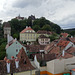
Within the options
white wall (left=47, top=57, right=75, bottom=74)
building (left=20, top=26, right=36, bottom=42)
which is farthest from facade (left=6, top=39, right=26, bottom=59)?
building (left=20, top=26, right=36, bottom=42)

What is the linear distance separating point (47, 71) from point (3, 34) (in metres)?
42.1

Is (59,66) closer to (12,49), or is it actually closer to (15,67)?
(15,67)

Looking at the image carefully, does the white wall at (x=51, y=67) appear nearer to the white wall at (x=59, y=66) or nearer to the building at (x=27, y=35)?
the white wall at (x=59, y=66)

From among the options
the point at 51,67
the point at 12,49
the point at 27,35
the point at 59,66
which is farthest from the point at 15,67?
the point at 27,35

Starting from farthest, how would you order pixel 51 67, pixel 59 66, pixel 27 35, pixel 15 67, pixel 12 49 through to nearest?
pixel 27 35 → pixel 12 49 → pixel 51 67 → pixel 59 66 → pixel 15 67

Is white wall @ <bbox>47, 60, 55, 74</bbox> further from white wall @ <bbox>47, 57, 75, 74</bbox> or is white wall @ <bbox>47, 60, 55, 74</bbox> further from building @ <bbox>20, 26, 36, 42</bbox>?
building @ <bbox>20, 26, 36, 42</bbox>

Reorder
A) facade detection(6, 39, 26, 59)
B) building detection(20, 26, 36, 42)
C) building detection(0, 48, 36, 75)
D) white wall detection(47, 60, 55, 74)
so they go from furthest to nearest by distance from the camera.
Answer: building detection(20, 26, 36, 42) < facade detection(6, 39, 26, 59) < white wall detection(47, 60, 55, 74) < building detection(0, 48, 36, 75)

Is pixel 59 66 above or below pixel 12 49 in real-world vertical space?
below

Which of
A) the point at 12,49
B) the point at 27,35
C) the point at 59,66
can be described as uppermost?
the point at 27,35

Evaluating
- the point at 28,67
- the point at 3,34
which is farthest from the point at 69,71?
the point at 3,34

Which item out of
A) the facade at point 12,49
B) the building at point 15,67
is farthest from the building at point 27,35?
the building at point 15,67

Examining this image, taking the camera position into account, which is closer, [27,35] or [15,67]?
[15,67]

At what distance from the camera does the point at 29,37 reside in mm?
49219

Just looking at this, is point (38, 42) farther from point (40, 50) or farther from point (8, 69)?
point (8, 69)
